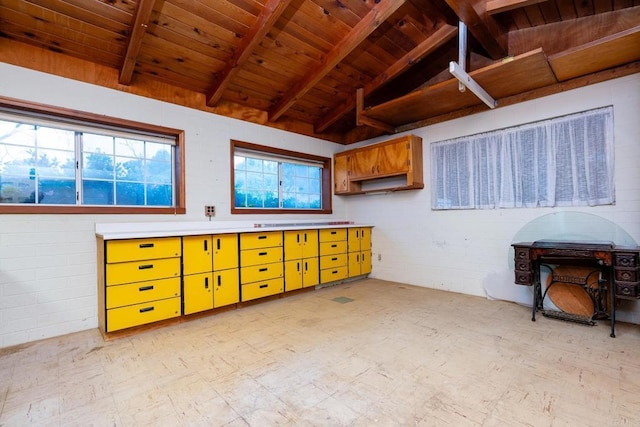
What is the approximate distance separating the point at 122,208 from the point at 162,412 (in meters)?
2.36


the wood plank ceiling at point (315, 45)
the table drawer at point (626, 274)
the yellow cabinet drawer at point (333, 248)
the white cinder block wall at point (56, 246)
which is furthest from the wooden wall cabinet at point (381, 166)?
the white cinder block wall at point (56, 246)

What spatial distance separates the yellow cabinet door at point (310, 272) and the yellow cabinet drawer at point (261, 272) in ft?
1.31

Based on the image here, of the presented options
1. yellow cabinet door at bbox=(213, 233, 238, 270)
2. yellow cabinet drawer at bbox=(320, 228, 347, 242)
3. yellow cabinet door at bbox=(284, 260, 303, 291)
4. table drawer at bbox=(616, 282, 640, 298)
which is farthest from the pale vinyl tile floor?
yellow cabinet drawer at bbox=(320, 228, 347, 242)

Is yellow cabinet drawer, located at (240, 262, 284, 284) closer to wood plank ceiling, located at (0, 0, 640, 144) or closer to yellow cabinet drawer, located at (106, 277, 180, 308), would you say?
yellow cabinet drawer, located at (106, 277, 180, 308)

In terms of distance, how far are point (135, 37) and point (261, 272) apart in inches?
108

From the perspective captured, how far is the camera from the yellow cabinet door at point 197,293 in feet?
10.2

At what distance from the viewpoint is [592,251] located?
269 centimetres

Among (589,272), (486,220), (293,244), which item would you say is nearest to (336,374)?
(293,244)

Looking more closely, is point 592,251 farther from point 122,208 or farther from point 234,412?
point 122,208

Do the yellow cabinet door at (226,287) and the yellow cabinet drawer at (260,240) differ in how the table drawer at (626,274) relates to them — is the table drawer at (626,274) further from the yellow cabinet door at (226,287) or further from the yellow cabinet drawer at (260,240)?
the yellow cabinet door at (226,287)

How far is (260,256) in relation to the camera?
3744mm

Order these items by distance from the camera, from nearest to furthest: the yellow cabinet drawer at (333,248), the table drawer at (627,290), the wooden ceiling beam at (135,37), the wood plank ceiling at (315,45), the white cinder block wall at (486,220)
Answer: the wooden ceiling beam at (135,37) → the table drawer at (627,290) → the wood plank ceiling at (315,45) → the white cinder block wall at (486,220) → the yellow cabinet drawer at (333,248)

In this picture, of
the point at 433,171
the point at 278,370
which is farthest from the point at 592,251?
the point at 278,370

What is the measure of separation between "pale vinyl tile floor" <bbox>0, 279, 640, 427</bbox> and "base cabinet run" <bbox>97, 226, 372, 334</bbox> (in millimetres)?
247
